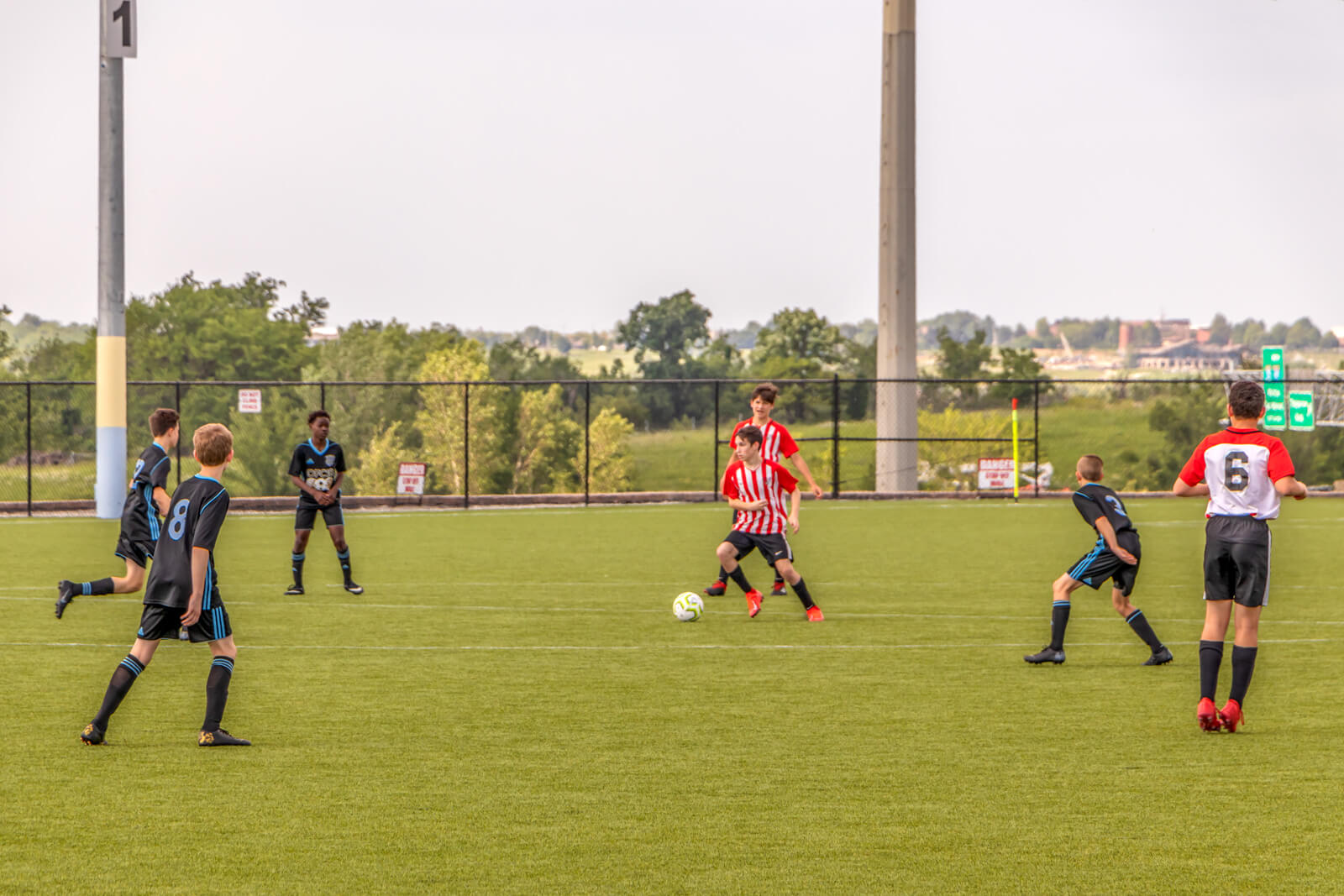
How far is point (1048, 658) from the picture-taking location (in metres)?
10.9

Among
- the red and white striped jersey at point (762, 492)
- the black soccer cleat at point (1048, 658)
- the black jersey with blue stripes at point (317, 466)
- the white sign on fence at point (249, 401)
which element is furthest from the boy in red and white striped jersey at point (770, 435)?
the white sign on fence at point (249, 401)

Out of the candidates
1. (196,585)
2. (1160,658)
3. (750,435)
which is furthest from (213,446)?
(1160,658)

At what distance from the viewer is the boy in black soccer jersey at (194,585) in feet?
25.2

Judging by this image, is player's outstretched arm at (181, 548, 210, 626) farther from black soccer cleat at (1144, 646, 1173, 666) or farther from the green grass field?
black soccer cleat at (1144, 646, 1173, 666)

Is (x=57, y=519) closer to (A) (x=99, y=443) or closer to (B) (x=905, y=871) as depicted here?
(A) (x=99, y=443)

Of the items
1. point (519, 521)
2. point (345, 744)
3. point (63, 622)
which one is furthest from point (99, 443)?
point (345, 744)

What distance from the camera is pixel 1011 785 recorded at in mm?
7316

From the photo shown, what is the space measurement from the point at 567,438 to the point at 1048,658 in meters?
38.0

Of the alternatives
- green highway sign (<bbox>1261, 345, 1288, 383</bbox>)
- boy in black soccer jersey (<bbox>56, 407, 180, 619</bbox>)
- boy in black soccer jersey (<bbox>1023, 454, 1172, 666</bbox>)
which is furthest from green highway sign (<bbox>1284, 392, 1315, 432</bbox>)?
boy in black soccer jersey (<bbox>56, 407, 180, 619</bbox>)

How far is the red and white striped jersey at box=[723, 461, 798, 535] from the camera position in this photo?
1326 centimetres

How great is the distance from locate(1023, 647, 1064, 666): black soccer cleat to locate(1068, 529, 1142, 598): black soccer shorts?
560 mm

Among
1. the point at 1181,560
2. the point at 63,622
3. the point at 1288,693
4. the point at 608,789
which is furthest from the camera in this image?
the point at 1181,560

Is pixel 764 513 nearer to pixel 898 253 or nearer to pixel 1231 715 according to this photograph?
pixel 1231 715

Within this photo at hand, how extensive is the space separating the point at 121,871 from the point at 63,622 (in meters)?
7.97
